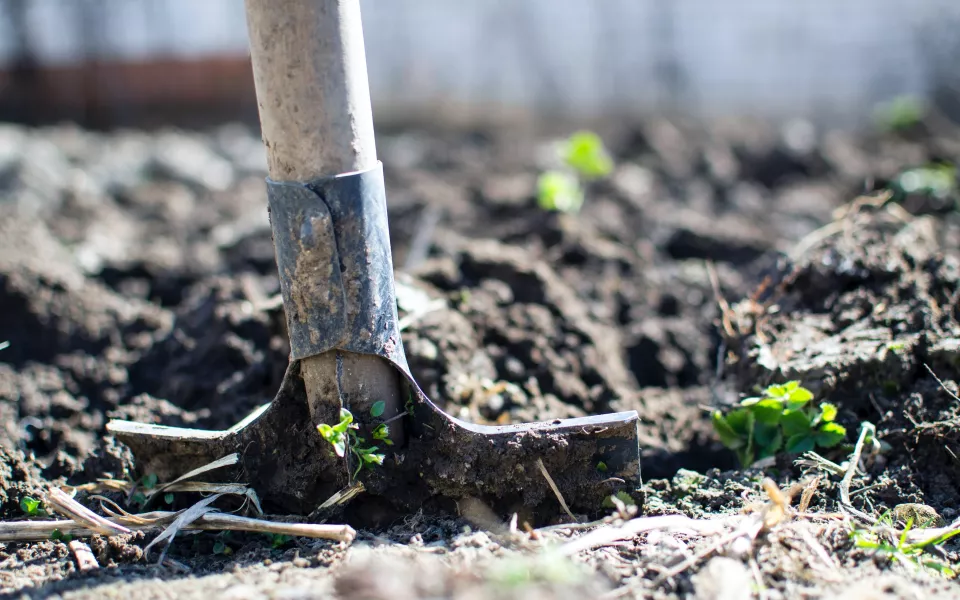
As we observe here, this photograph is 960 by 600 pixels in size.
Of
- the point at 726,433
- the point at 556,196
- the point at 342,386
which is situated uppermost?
the point at 556,196

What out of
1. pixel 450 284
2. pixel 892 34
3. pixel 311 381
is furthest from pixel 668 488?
pixel 892 34

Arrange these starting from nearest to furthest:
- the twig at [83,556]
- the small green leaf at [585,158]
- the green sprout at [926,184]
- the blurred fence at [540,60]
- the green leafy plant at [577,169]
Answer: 1. the twig at [83,556]
2. the green sprout at [926,184]
3. the green leafy plant at [577,169]
4. the small green leaf at [585,158]
5. the blurred fence at [540,60]

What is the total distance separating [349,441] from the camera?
1.90 meters

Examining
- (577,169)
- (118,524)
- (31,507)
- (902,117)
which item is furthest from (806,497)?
(902,117)

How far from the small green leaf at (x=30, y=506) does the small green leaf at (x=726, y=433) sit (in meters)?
1.80

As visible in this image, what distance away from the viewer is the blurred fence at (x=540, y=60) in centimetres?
947

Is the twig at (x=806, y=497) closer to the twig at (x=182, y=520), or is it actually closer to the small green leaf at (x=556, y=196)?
the twig at (x=182, y=520)

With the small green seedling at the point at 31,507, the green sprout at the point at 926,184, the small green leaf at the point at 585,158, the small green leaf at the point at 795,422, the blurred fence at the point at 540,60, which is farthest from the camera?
the blurred fence at the point at 540,60

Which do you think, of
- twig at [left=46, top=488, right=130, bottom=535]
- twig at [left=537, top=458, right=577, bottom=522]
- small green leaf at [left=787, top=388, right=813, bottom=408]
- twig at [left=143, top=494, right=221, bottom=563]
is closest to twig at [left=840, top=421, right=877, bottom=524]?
small green leaf at [left=787, top=388, right=813, bottom=408]

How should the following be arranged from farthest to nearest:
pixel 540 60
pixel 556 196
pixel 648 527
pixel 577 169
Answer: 1. pixel 540 60
2. pixel 577 169
3. pixel 556 196
4. pixel 648 527

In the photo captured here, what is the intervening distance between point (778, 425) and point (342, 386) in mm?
1176

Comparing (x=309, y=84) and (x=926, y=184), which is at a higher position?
(x=309, y=84)

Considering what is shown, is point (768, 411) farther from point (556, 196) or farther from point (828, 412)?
point (556, 196)

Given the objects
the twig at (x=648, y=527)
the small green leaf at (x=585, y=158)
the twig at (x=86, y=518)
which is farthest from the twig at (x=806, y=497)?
the small green leaf at (x=585, y=158)
